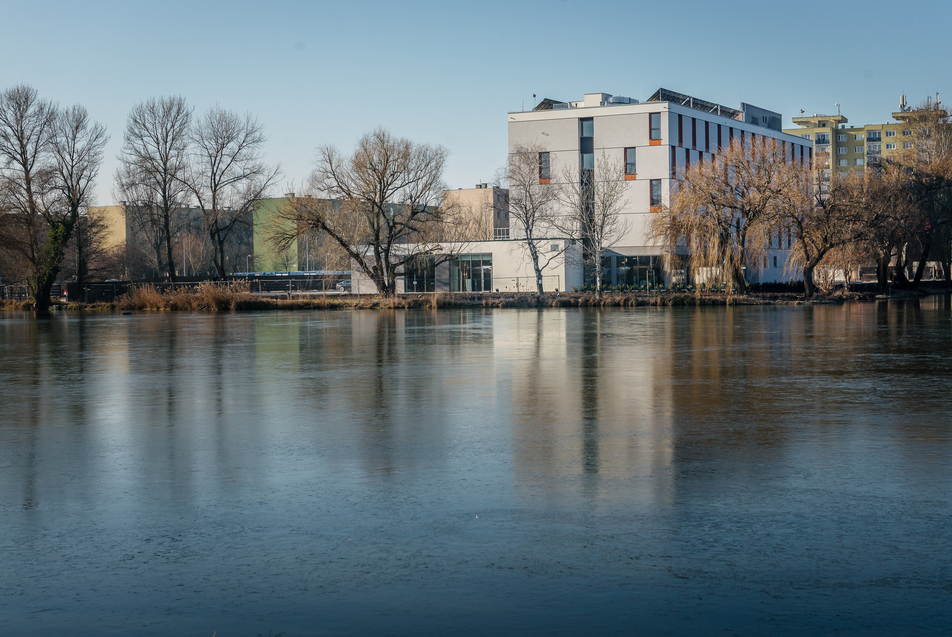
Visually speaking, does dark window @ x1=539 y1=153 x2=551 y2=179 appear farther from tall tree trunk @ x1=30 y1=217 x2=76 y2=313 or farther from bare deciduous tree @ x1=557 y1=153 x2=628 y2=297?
tall tree trunk @ x1=30 y1=217 x2=76 y2=313

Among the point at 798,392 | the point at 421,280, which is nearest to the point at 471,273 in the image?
the point at 421,280

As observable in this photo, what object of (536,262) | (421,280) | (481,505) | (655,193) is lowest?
(481,505)

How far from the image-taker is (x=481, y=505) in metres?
6.64

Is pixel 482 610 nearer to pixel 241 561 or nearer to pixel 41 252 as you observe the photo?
pixel 241 561

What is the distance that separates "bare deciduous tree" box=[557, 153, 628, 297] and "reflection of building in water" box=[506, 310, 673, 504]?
42.3 m

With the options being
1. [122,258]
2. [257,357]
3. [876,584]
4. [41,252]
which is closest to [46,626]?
[876,584]

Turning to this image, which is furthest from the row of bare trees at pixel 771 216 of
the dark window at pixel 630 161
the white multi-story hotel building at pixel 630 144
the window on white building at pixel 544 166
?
the window on white building at pixel 544 166

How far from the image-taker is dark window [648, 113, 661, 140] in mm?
76188

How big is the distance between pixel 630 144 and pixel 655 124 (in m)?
2.60

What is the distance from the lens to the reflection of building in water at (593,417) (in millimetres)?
7523

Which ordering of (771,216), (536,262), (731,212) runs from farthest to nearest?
1. (536,262)
2. (731,212)
3. (771,216)

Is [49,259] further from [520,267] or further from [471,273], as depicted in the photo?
[520,267]

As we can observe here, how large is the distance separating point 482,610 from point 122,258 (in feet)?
335

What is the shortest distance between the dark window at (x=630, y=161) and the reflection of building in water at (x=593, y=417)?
56.6 m
